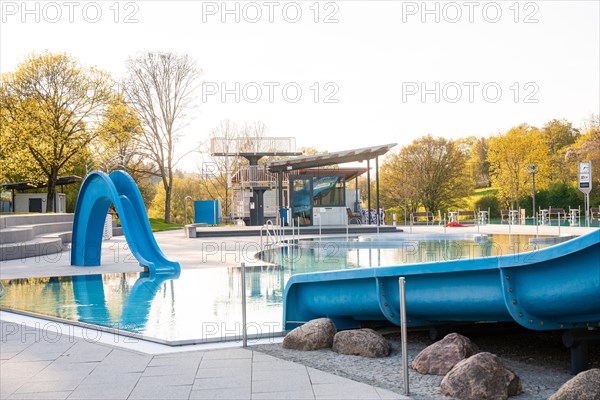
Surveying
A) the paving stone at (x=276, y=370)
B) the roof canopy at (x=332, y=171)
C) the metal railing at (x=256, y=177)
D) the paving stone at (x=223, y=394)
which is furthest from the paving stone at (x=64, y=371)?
the metal railing at (x=256, y=177)

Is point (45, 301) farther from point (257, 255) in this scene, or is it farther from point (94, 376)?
point (257, 255)

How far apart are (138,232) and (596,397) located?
12.8 meters

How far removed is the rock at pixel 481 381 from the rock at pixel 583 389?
33 cm

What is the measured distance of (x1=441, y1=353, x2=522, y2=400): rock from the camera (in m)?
4.34

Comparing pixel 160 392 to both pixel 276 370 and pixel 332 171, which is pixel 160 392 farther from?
pixel 332 171

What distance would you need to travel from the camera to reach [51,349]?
6121mm

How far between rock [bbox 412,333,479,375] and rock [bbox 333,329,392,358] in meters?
0.51

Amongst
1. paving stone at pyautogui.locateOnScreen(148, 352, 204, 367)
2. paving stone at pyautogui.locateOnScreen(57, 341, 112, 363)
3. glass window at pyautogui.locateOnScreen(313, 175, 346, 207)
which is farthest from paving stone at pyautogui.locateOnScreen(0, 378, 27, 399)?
glass window at pyautogui.locateOnScreen(313, 175, 346, 207)

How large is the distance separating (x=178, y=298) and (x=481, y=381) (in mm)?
6705

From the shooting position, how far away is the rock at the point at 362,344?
5.71 meters

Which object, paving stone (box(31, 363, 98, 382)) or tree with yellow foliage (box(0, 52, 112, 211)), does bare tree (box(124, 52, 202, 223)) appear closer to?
tree with yellow foliage (box(0, 52, 112, 211))

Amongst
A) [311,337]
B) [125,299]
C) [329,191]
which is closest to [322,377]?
[311,337]

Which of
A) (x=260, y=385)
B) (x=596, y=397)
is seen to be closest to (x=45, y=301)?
(x=260, y=385)

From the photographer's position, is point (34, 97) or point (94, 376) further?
point (34, 97)
